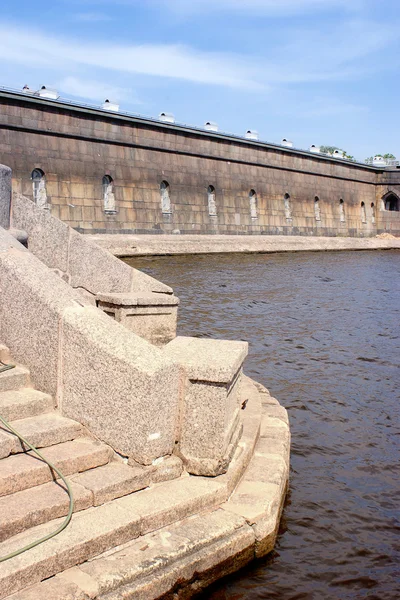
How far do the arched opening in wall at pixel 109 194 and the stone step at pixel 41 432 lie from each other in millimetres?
21756

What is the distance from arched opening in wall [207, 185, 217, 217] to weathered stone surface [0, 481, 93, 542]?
90.9 feet

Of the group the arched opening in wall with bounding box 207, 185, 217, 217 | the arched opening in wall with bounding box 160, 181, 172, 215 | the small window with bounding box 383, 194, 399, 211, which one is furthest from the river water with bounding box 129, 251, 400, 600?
the small window with bounding box 383, 194, 399, 211

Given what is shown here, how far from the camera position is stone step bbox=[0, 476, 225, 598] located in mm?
3127

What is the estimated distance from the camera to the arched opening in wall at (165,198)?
2845 centimetres

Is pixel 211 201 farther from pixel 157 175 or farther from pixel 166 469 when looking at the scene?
pixel 166 469

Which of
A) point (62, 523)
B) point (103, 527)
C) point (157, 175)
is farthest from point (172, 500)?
point (157, 175)

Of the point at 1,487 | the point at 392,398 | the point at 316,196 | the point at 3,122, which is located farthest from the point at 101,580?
the point at 316,196

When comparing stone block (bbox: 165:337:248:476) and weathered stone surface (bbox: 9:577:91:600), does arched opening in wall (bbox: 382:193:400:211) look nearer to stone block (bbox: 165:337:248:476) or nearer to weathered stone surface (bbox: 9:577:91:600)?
stone block (bbox: 165:337:248:476)

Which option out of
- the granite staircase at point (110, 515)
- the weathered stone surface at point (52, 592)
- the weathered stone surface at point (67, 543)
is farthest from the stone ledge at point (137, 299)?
the weathered stone surface at point (52, 592)

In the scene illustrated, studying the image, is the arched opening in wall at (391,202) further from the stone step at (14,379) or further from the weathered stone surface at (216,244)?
the stone step at (14,379)

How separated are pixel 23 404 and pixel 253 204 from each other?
100ft

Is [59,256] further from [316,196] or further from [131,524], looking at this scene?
[316,196]

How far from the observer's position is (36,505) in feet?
11.4

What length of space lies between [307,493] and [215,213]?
26.6 meters
